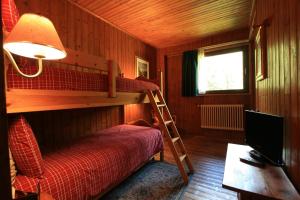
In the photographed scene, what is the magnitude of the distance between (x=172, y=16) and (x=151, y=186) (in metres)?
2.88

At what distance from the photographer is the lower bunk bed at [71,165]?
115cm

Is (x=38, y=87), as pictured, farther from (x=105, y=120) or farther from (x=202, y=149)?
(x=202, y=149)

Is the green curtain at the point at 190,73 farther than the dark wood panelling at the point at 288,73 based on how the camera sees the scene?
Yes

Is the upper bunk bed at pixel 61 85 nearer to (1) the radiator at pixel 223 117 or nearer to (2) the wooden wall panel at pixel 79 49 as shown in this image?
(2) the wooden wall panel at pixel 79 49

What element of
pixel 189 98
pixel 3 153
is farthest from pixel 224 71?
pixel 3 153

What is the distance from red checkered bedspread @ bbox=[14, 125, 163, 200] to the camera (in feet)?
3.84

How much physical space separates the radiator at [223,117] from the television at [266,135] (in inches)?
84.5

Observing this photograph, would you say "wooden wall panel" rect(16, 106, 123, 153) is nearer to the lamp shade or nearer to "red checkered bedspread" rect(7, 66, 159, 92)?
"red checkered bedspread" rect(7, 66, 159, 92)

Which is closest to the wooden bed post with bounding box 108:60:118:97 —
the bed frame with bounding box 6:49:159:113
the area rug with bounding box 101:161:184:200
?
the bed frame with bounding box 6:49:159:113

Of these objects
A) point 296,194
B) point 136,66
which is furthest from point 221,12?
point 296,194

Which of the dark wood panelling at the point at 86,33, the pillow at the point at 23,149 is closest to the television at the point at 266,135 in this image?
the pillow at the point at 23,149

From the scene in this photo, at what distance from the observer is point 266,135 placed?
1321mm

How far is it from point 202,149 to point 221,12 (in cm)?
266

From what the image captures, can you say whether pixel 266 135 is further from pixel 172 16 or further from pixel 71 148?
pixel 172 16
